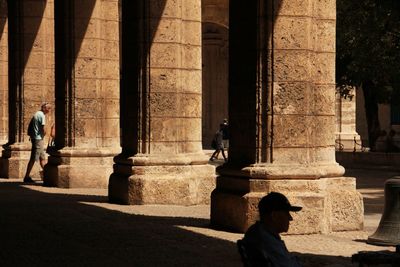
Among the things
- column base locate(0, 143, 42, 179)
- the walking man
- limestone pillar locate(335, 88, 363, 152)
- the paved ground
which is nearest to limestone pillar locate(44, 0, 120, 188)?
the walking man

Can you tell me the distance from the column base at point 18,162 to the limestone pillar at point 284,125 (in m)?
12.3

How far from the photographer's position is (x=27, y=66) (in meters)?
25.3

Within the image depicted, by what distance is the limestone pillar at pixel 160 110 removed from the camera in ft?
58.9

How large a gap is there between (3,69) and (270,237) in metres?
23.7

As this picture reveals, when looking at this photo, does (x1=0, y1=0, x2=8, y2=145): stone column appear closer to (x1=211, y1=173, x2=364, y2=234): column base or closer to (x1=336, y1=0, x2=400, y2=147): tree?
(x1=336, y1=0, x2=400, y2=147): tree

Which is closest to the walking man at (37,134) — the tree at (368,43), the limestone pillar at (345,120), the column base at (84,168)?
the column base at (84,168)

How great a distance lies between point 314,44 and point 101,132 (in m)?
8.73

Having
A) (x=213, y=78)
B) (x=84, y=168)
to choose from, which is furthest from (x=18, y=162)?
(x=213, y=78)

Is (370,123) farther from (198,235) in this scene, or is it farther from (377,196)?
(198,235)

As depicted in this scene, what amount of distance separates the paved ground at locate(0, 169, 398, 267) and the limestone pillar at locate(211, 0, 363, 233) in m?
0.37

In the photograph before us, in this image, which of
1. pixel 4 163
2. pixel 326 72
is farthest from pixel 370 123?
pixel 326 72

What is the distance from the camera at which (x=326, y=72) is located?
1438cm

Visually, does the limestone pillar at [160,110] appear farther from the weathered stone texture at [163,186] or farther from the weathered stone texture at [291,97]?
the weathered stone texture at [291,97]

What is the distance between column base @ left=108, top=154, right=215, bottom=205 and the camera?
17828 mm
